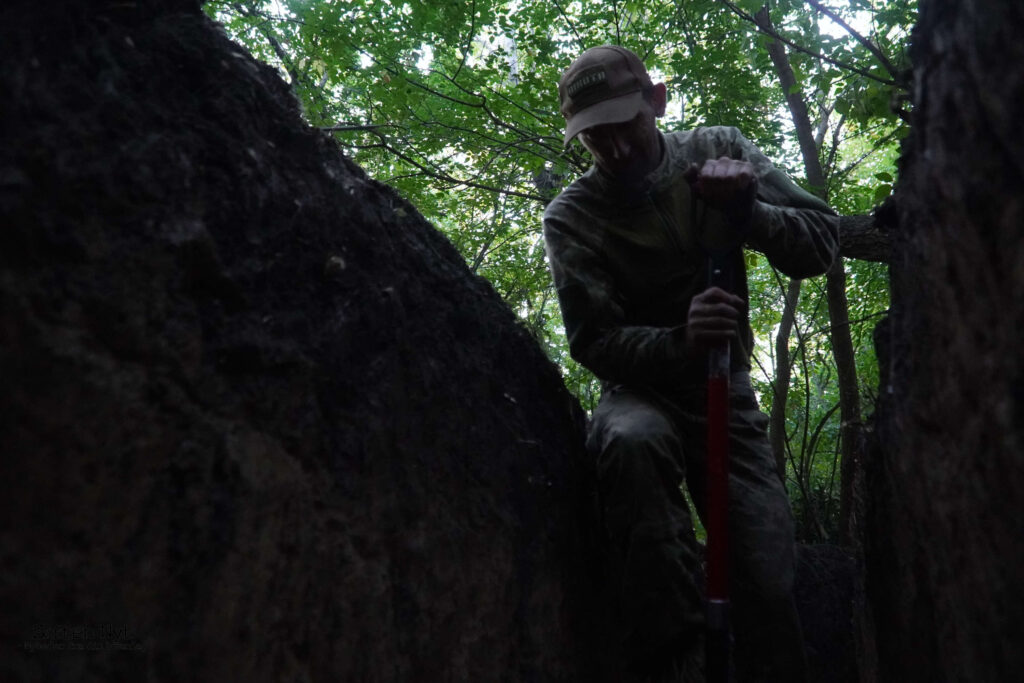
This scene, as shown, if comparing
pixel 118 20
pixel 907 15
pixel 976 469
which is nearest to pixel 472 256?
pixel 907 15

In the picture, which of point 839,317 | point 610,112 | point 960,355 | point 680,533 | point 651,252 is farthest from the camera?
point 839,317

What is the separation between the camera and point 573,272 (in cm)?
298

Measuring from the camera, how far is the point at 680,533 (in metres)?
2.61

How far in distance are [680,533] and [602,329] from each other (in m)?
0.84

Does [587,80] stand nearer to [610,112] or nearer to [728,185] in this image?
[610,112]

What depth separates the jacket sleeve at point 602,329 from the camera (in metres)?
2.83

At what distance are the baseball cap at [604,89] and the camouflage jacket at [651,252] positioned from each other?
10.5 inches

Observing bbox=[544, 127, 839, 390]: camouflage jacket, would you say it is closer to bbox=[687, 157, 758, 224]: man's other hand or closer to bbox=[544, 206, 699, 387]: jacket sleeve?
bbox=[544, 206, 699, 387]: jacket sleeve

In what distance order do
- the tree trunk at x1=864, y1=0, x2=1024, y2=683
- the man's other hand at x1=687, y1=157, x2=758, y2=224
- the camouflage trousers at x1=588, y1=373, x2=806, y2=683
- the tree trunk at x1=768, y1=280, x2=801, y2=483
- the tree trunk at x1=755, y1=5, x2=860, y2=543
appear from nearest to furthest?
the tree trunk at x1=864, y1=0, x2=1024, y2=683, the camouflage trousers at x1=588, y1=373, x2=806, y2=683, the man's other hand at x1=687, y1=157, x2=758, y2=224, the tree trunk at x1=755, y1=5, x2=860, y2=543, the tree trunk at x1=768, y1=280, x2=801, y2=483

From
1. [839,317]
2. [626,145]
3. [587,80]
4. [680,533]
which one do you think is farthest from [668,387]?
[839,317]

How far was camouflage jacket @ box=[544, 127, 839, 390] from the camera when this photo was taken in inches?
114

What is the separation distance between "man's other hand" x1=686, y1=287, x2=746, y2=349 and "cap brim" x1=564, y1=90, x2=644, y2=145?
79 cm

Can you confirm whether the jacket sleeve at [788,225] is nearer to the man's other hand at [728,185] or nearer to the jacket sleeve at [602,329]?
the man's other hand at [728,185]

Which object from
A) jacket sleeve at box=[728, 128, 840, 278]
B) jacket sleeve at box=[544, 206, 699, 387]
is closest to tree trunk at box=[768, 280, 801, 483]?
jacket sleeve at box=[728, 128, 840, 278]
